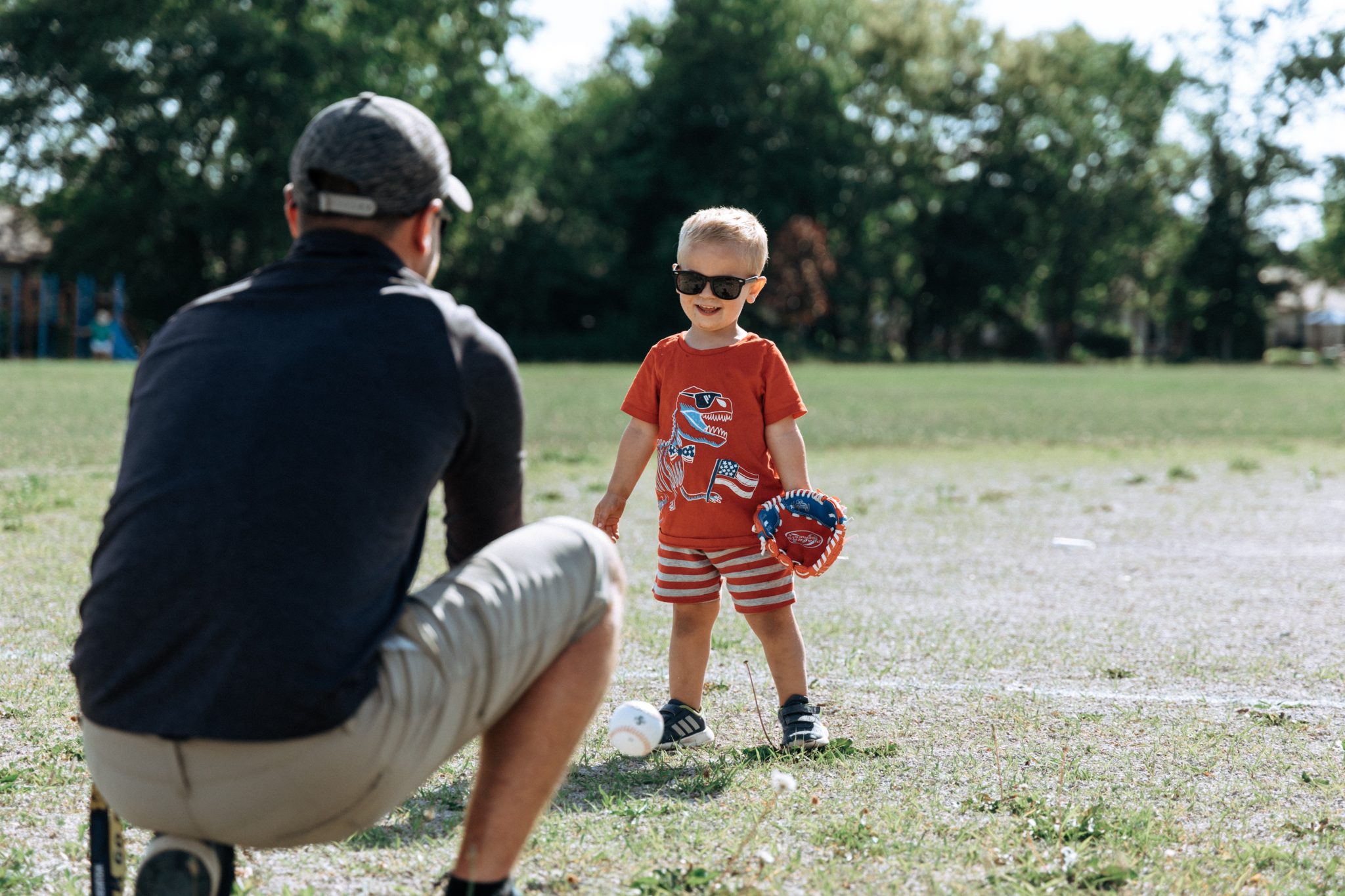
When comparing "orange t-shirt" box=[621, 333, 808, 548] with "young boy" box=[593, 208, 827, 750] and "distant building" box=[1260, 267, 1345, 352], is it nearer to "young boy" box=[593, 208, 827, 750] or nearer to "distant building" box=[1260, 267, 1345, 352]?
"young boy" box=[593, 208, 827, 750]

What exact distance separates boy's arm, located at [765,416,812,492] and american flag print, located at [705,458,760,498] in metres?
0.10

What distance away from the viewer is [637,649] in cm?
485

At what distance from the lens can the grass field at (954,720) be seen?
278cm

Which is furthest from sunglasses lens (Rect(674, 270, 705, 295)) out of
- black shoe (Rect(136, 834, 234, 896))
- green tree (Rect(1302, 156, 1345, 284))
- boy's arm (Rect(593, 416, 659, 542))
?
green tree (Rect(1302, 156, 1345, 284))

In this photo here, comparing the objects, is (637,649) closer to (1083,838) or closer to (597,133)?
(1083,838)

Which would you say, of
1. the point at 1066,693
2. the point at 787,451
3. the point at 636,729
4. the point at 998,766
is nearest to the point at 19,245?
the point at 787,451

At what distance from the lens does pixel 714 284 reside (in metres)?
3.84

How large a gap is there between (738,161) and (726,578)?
47994mm

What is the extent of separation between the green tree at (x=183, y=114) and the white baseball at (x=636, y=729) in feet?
124

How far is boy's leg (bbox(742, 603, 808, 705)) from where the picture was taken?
3852mm

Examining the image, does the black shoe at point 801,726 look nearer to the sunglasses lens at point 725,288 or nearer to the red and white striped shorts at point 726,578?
the red and white striped shorts at point 726,578

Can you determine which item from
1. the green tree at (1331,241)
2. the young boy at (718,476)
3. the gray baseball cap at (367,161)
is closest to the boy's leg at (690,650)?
the young boy at (718,476)

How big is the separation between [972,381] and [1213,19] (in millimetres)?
32733

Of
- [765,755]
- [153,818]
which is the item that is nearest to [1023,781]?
[765,755]
